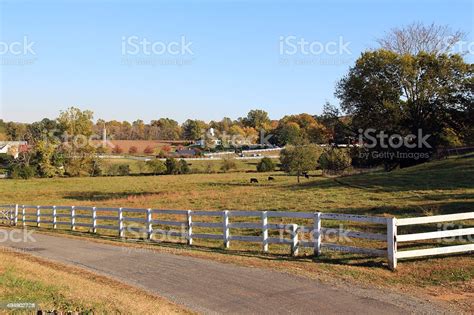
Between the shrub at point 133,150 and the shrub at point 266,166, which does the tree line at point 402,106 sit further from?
the shrub at point 133,150

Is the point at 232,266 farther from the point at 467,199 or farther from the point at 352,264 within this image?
the point at 467,199

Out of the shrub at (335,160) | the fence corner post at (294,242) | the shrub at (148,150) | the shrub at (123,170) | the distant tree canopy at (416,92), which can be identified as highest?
the distant tree canopy at (416,92)

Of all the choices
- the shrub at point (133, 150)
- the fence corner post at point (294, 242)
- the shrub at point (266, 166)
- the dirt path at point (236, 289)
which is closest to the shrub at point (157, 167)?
the shrub at point (266, 166)

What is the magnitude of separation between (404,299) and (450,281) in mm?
1904

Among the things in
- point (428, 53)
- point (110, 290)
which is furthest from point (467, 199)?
point (428, 53)

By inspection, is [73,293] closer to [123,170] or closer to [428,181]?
[428,181]

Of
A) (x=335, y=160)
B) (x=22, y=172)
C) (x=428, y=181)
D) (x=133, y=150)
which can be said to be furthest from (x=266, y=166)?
(x=133, y=150)

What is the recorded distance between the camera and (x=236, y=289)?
10.4 meters

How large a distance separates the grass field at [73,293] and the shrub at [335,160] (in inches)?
1845

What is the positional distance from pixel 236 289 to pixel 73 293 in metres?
3.17

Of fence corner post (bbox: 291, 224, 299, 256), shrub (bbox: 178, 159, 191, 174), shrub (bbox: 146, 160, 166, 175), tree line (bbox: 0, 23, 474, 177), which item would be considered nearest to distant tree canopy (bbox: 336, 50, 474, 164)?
tree line (bbox: 0, 23, 474, 177)

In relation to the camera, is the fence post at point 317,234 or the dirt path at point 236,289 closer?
the dirt path at point 236,289

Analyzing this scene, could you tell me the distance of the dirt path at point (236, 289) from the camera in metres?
9.03

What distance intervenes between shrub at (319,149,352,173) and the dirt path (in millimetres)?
44651
